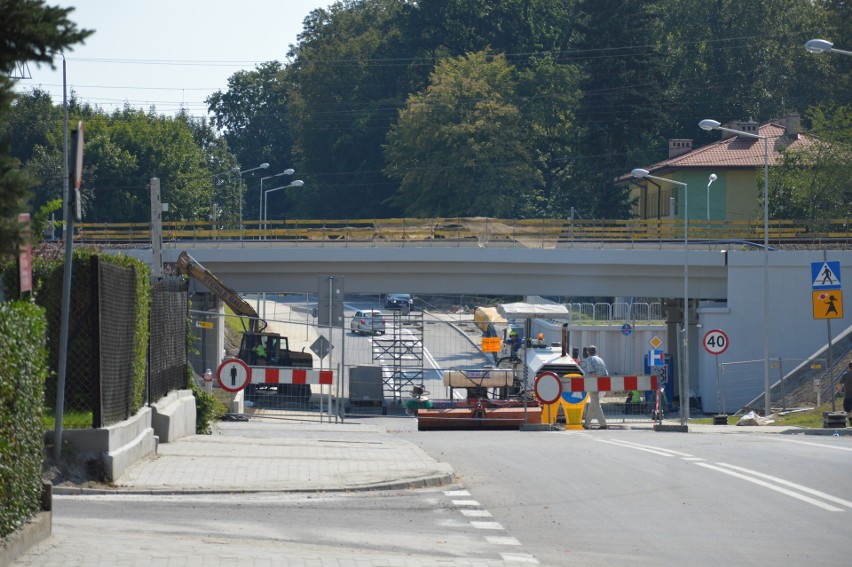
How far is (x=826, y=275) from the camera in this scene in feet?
92.1

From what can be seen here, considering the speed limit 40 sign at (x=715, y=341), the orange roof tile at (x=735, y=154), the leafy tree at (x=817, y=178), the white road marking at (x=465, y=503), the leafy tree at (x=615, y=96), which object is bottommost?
the white road marking at (x=465, y=503)

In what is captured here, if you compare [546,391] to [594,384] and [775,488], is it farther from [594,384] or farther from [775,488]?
[775,488]

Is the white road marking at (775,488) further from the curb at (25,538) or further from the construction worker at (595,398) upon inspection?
the construction worker at (595,398)

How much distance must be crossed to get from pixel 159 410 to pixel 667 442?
27.7 feet

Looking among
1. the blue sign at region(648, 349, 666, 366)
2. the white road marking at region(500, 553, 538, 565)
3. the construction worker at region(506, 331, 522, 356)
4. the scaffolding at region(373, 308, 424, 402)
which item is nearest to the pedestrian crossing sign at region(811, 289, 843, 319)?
the scaffolding at region(373, 308, 424, 402)

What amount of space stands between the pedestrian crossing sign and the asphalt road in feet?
27.1

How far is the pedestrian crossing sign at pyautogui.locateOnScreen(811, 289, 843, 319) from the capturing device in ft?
90.9

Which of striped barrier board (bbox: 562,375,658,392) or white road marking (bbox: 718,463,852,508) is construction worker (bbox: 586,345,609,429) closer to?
striped barrier board (bbox: 562,375,658,392)

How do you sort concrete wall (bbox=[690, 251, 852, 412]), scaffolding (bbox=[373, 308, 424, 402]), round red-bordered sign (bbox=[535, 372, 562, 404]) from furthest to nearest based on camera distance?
concrete wall (bbox=[690, 251, 852, 412]) < scaffolding (bbox=[373, 308, 424, 402]) < round red-bordered sign (bbox=[535, 372, 562, 404])

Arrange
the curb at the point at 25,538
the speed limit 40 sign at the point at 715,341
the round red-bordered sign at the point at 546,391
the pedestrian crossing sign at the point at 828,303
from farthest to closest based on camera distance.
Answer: the speed limit 40 sign at the point at 715,341 < the pedestrian crossing sign at the point at 828,303 < the round red-bordered sign at the point at 546,391 < the curb at the point at 25,538

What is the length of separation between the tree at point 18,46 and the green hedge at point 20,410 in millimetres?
2245

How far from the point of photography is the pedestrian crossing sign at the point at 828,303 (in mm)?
27719

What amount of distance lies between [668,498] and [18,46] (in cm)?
846

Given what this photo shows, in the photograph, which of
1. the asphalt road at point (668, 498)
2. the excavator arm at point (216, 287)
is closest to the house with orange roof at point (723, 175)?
the excavator arm at point (216, 287)
